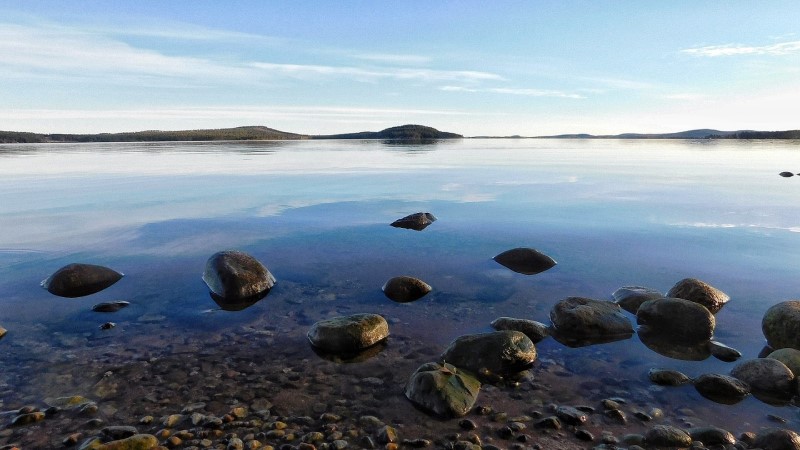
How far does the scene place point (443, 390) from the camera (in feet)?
27.3

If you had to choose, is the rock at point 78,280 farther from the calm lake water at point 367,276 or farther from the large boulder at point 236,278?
the large boulder at point 236,278

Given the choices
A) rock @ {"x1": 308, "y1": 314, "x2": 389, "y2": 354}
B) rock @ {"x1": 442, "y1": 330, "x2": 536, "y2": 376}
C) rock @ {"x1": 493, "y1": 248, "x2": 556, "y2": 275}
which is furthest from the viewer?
rock @ {"x1": 493, "y1": 248, "x2": 556, "y2": 275}

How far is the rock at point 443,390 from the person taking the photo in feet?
26.5

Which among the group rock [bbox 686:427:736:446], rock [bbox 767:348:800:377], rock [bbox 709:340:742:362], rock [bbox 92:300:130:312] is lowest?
rock [bbox 709:340:742:362]

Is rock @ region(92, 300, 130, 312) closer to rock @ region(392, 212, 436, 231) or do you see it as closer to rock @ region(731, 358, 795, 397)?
rock @ region(392, 212, 436, 231)

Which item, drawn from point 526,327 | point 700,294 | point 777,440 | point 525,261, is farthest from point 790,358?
point 525,261

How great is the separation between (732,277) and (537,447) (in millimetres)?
12724

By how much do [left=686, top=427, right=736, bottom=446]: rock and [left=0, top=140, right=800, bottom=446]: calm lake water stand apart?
415mm

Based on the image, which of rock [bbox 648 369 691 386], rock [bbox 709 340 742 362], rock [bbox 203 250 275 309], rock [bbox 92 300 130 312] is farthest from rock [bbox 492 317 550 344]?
rock [bbox 92 300 130 312]

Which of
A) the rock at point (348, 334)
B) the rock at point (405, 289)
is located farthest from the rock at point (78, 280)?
the rock at point (405, 289)

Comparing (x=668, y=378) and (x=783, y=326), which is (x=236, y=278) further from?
(x=783, y=326)

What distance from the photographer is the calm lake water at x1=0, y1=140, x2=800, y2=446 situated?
9.13 m

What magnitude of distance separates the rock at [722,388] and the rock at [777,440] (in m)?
1.24

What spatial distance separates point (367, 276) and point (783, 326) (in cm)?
1107
